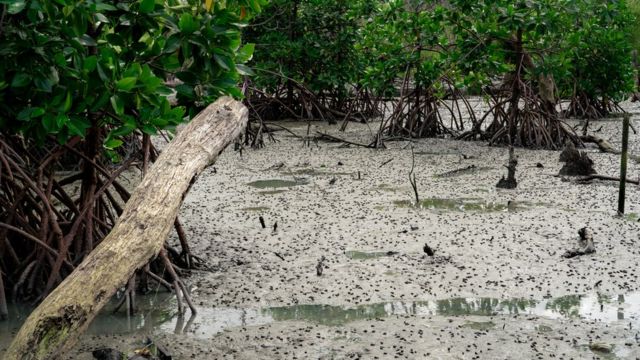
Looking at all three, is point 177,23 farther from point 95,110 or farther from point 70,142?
point 70,142

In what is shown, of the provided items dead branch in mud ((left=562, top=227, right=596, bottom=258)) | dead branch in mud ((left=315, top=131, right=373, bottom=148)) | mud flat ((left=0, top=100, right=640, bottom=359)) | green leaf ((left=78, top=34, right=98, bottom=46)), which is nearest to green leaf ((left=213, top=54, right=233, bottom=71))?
green leaf ((left=78, top=34, right=98, bottom=46))

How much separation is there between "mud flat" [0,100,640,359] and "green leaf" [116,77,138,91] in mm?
1011

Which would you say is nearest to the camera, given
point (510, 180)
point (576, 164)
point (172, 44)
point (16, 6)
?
point (16, 6)

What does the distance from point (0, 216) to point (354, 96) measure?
901cm

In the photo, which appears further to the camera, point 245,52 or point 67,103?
point 245,52

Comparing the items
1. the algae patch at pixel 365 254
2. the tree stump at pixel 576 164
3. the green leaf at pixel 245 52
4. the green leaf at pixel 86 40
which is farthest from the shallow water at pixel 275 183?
the green leaf at pixel 86 40

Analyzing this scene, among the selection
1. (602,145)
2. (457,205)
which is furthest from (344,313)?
(602,145)

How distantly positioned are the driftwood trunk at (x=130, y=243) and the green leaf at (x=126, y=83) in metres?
0.29

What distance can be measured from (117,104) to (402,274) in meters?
1.75

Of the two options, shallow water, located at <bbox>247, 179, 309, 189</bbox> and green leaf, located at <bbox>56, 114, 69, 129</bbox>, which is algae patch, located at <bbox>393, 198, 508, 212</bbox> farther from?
green leaf, located at <bbox>56, 114, 69, 129</bbox>

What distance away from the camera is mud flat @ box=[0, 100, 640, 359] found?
140 inches

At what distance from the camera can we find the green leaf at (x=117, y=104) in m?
3.51

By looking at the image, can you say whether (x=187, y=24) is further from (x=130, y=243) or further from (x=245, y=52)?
(x=130, y=243)

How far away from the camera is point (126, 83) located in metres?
3.49
